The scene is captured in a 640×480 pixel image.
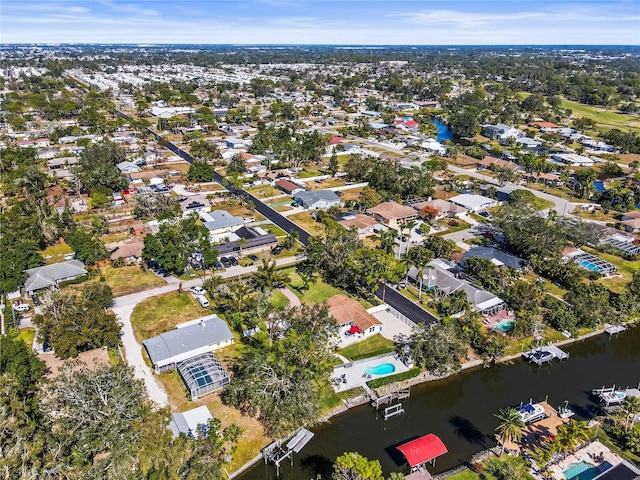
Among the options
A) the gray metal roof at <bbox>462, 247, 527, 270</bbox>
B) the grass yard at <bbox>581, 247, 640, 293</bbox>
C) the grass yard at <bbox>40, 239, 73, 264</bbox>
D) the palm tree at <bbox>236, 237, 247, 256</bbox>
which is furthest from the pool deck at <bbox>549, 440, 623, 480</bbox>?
the grass yard at <bbox>40, 239, 73, 264</bbox>

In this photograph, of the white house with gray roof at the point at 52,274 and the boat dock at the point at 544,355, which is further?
the white house with gray roof at the point at 52,274

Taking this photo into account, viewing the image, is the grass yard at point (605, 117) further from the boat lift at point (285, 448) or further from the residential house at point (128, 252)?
the boat lift at point (285, 448)

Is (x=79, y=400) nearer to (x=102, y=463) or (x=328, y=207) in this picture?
(x=102, y=463)

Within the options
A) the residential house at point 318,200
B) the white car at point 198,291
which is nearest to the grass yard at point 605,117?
the residential house at point 318,200

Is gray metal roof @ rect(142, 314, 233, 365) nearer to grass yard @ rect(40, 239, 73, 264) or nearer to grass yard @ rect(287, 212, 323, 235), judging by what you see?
grass yard @ rect(40, 239, 73, 264)

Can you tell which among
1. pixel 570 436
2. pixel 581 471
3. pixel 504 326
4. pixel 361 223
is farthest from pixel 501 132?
pixel 581 471

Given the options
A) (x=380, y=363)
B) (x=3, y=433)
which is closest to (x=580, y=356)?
(x=380, y=363)
